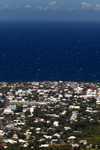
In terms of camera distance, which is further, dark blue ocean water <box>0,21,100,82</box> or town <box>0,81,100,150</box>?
dark blue ocean water <box>0,21,100,82</box>

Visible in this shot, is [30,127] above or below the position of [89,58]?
below

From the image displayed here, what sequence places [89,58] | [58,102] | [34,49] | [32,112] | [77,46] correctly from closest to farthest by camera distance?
[32,112], [58,102], [89,58], [34,49], [77,46]

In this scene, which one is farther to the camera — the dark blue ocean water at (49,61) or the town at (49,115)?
the dark blue ocean water at (49,61)

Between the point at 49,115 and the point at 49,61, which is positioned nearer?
the point at 49,115

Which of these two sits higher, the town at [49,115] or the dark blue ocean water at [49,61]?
the dark blue ocean water at [49,61]

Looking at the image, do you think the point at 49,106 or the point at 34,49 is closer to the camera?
the point at 49,106

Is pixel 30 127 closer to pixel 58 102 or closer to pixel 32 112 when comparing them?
pixel 32 112

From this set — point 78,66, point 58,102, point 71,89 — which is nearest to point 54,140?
point 58,102

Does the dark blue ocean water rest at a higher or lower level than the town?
higher
